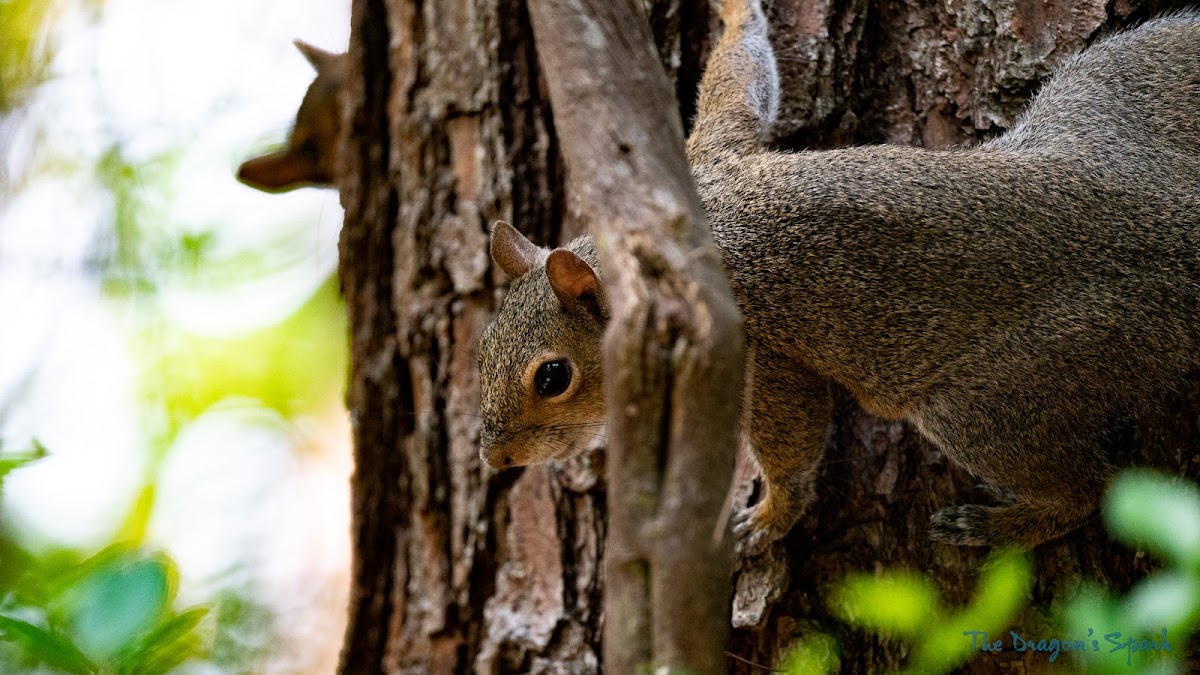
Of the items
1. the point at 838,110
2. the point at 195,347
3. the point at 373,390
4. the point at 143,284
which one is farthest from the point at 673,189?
the point at 195,347

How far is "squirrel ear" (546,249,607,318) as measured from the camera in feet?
7.54

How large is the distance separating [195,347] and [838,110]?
3.29m

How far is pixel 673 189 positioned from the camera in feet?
4.16

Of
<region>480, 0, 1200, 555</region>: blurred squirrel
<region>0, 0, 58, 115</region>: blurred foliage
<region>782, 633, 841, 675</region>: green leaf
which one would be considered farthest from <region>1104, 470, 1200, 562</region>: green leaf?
<region>0, 0, 58, 115</region>: blurred foliage

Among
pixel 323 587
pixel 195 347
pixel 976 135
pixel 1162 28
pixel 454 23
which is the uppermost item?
pixel 454 23

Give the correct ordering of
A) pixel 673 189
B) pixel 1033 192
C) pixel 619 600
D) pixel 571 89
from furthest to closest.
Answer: pixel 1033 192 → pixel 571 89 → pixel 673 189 → pixel 619 600

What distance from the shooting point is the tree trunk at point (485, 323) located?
257cm

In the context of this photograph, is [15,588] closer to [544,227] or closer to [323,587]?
[544,227]

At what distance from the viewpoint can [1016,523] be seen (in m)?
2.44

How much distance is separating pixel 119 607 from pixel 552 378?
5.13 ft

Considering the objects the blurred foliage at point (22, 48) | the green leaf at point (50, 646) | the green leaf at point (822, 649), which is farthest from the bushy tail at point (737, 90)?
the blurred foliage at point (22, 48)

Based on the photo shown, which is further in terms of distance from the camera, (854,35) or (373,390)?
(373,390)

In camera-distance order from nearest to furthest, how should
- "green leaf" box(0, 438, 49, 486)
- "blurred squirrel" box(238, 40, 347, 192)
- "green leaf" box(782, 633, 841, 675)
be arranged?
"green leaf" box(0, 438, 49, 486) → "green leaf" box(782, 633, 841, 675) → "blurred squirrel" box(238, 40, 347, 192)

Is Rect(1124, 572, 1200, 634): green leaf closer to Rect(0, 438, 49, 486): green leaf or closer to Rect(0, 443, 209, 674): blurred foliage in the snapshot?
Rect(0, 443, 209, 674): blurred foliage
